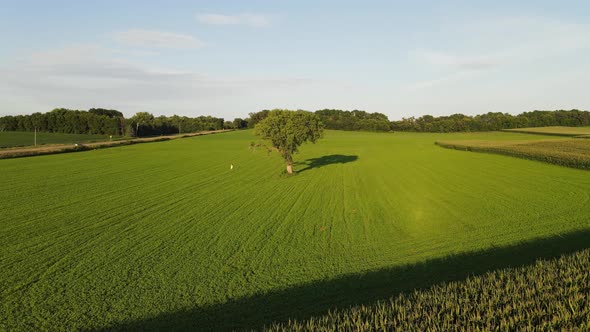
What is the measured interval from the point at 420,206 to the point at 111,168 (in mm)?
40666

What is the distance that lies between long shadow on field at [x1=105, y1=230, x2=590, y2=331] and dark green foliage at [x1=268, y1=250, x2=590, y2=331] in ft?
7.71

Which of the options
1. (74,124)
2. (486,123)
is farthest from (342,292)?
(486,123)

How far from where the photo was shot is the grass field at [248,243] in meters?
12.9

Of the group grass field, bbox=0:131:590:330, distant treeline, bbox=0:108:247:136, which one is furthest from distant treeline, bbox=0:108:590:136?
grass field, bbox=0:131:590:330

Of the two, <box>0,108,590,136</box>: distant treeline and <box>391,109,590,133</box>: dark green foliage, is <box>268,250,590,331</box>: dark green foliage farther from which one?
<box>391,109,590,133</box>: dark green foliage

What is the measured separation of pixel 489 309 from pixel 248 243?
1253 centimetres

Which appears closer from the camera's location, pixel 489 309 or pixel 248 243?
pixel 489 309

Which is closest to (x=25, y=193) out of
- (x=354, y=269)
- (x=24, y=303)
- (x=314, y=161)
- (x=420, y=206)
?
(x=24, y=303)

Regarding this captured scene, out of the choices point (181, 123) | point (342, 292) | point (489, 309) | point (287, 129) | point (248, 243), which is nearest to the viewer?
point (489, 309)

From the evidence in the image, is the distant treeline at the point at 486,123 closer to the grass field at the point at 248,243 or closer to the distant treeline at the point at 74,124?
the distant treeline at the point at 74,124

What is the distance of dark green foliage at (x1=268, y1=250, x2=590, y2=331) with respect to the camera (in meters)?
8.77

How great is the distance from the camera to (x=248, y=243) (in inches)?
770

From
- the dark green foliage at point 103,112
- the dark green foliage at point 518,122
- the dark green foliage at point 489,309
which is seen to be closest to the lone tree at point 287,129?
the dark green foliage at point 489,309

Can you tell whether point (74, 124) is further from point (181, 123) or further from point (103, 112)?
point (181, 123)
